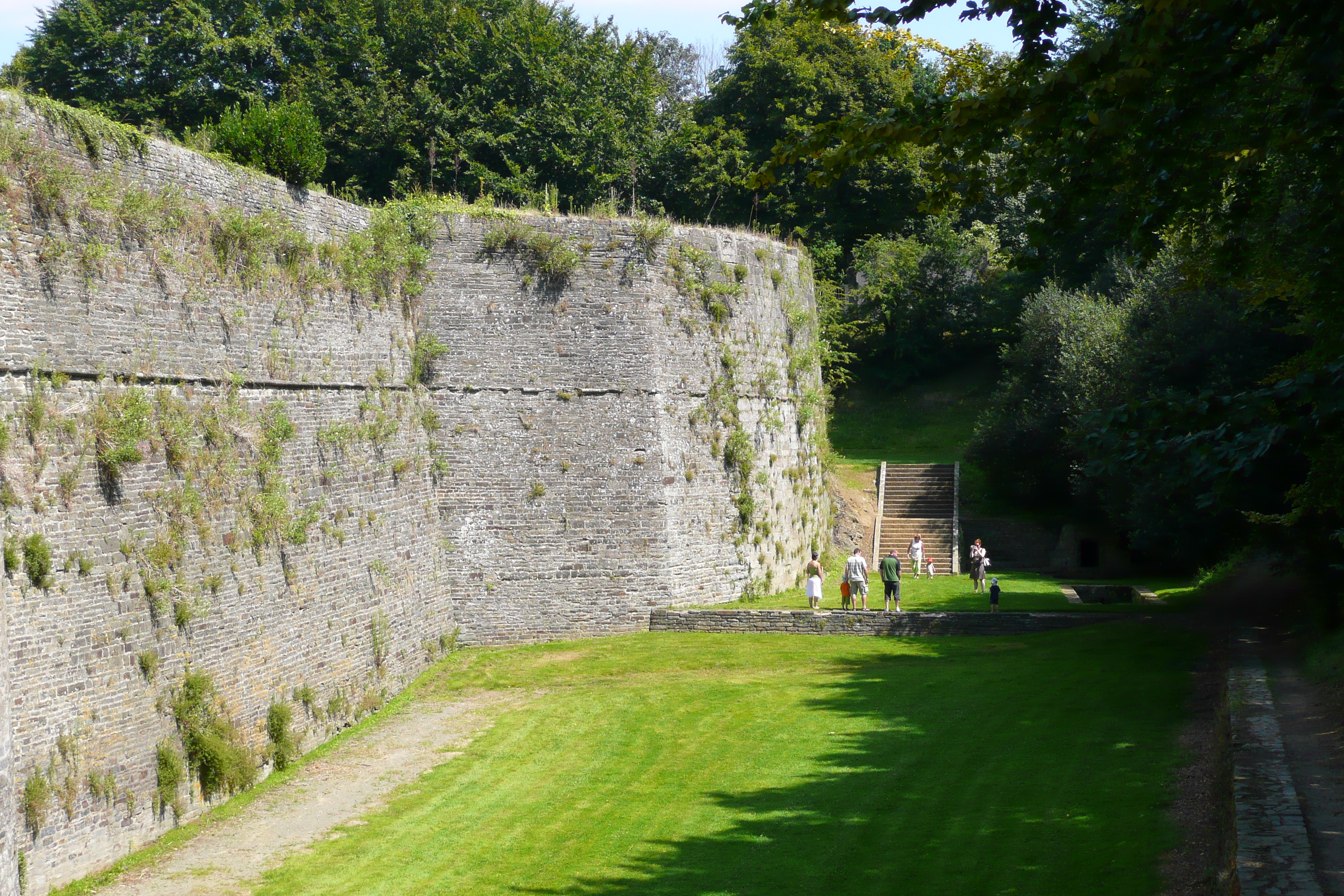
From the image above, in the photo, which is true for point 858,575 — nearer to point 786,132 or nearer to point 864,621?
point 864,621

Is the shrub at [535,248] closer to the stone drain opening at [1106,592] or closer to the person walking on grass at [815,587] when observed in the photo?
the person walking on grass at [815,587]

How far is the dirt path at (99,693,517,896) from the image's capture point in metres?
10.2

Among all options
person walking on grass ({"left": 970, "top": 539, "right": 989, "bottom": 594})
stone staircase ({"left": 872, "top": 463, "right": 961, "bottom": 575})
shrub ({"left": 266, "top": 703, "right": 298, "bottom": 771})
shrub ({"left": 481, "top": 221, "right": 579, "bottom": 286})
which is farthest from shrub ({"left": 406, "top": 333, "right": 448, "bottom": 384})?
stone staircase ({"left": 872, "top": 463, "right": 961, "bottom": 575})

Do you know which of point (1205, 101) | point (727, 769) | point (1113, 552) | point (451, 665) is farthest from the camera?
point (1113, 552)

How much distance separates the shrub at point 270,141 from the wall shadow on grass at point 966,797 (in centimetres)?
934

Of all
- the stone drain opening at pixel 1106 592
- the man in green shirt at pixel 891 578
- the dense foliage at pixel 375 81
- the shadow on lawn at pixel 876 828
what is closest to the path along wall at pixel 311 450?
the man in green shirt at pixel 891 578

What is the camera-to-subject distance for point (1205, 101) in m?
8.00

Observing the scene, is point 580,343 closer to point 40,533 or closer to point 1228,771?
point 40,533

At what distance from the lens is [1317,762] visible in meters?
10.3

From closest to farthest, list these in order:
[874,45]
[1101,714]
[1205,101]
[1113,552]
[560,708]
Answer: [1205,101]
[1101,714]
[560,708]
[1113,552]
[874,45]

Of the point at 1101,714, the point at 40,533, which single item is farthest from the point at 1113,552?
the point at 40,533

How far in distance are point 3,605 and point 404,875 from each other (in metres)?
3.99

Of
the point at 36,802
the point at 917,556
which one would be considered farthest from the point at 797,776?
the point at 917,556

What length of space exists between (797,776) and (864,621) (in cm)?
654
